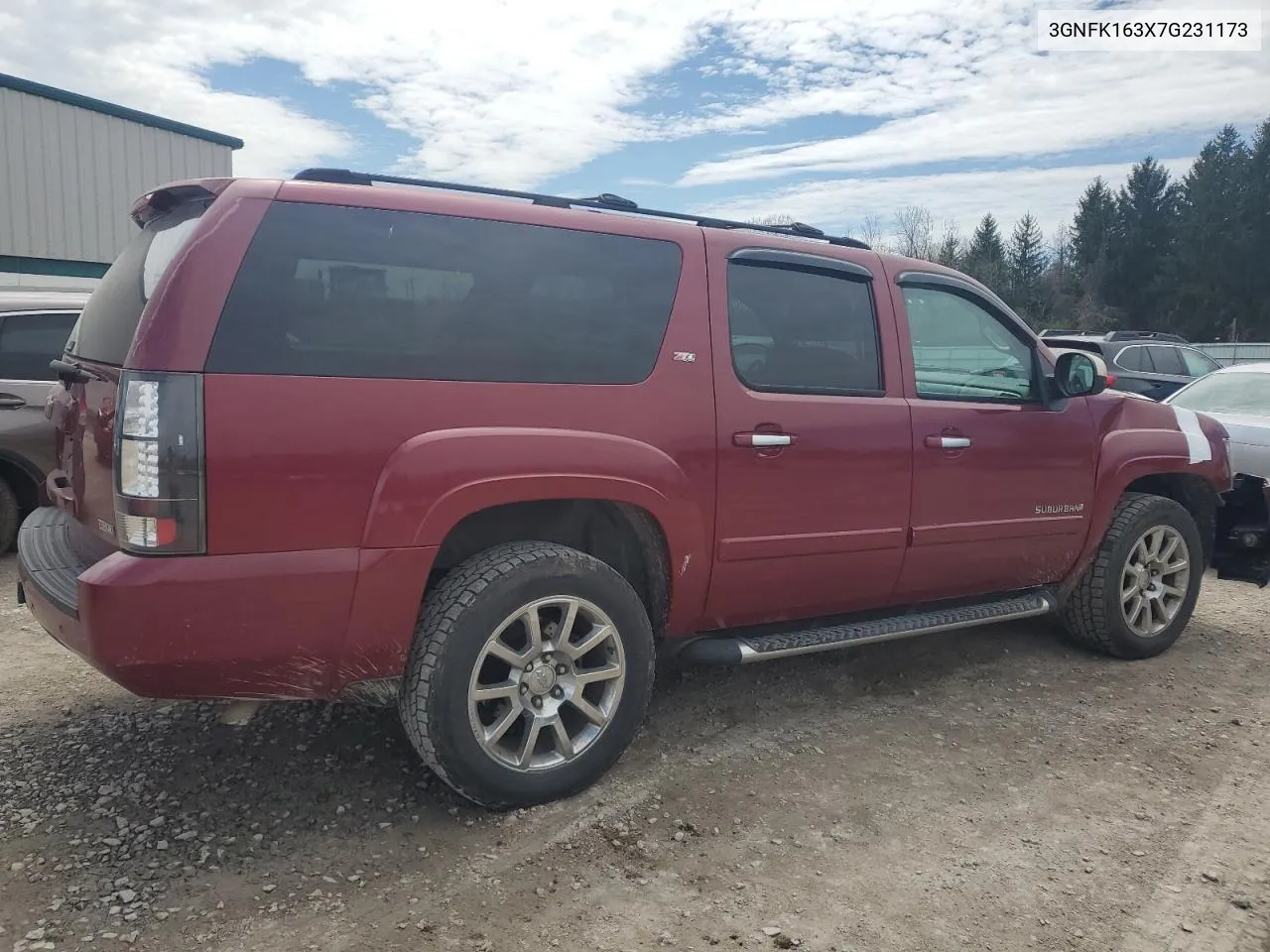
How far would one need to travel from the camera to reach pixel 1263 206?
147ft

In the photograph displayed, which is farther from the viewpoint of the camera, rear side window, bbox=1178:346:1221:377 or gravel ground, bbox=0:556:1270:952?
rear side window, bbox=1178:346:1221:377

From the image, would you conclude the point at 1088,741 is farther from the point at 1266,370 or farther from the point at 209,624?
the point at 1266,370

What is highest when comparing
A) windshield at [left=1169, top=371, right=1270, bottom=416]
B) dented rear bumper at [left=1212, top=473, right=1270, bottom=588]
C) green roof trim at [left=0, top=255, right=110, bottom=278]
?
green roof trim at [left=0, top=255, right=110, bottom=278]

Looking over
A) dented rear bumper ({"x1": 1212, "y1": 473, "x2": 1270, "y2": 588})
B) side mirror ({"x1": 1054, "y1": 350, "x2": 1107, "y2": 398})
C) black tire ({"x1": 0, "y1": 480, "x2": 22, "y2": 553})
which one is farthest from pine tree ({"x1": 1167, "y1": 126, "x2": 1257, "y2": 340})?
black tire ({"x1": 0, "y1": 480, "x2": 22, "y2": 553})

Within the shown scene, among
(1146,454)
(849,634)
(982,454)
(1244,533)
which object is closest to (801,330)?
(982,454)

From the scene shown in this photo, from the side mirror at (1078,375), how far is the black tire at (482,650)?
2415mm

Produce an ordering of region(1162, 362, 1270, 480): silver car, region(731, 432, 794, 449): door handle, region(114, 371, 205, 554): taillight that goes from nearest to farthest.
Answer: region(114, 371, 205, 554): taillight → region(731, 432, 794, 449): door handle → region(1162, 362, 1270, 480): silver car

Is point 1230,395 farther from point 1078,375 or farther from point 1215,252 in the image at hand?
point 1215,252

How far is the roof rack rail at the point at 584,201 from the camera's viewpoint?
9.87ft

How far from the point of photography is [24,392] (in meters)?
6.14

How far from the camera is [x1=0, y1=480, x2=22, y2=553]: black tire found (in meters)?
6.15

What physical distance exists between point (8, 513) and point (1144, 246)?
182 ft

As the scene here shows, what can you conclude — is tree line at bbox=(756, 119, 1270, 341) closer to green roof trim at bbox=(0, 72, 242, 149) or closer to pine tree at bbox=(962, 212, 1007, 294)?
pine tree at bbox=(962, 212, 1007, 294)

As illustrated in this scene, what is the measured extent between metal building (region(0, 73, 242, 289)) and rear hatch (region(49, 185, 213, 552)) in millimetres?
12215
